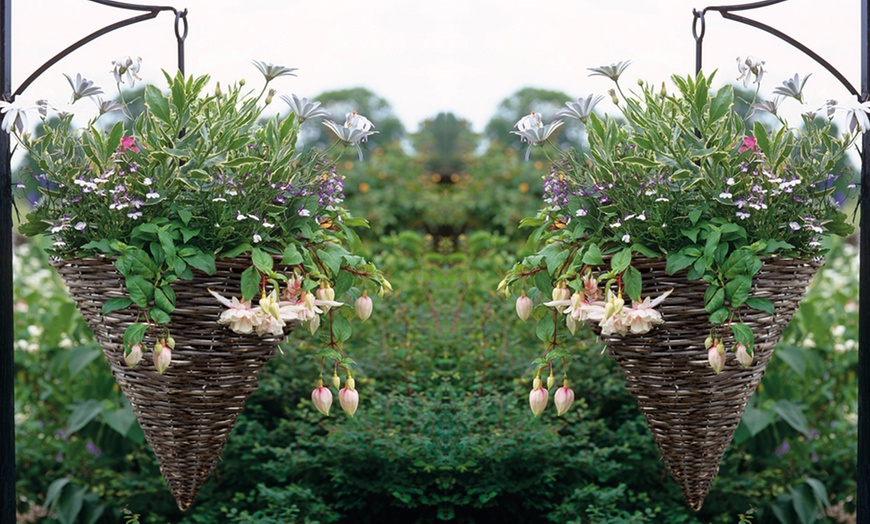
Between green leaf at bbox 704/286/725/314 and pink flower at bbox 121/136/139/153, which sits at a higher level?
pink flower at bbox 121/136/139/153

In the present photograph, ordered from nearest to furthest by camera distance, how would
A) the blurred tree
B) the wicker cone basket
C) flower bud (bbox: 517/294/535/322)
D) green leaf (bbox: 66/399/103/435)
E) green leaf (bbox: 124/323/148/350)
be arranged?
green leaf (bbox: 124/323/148/350) < the wicker cone basket < flower bud (bbox: 517/294/535/322) < green leaf (bbox: 66/399/103/435) < the blurred tree

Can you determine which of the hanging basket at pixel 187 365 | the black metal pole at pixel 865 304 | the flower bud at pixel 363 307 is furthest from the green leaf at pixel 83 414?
the black metal pole at pixel 865 304

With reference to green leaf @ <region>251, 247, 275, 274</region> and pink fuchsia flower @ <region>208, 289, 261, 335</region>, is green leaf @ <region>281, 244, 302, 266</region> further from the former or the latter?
pink fuchsia flower @ <region>208, 289, 261, 335</region>

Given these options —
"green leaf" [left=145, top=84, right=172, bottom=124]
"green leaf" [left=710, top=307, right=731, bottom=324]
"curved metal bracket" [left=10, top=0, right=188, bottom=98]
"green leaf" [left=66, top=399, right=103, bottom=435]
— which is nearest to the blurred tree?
"green leaf" [left=66, top=399, right=103, bottom=435]

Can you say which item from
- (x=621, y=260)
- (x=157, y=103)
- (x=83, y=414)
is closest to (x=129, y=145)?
(x=157, y=103)

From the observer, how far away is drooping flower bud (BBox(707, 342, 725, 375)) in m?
1.80

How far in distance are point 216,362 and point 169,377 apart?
0.38 ft

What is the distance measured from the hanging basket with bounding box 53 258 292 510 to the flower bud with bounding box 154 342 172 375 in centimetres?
8

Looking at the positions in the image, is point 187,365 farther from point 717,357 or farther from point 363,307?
point 717,357

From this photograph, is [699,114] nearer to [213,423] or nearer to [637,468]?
A: [213,423]

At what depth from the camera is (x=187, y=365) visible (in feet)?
6.25

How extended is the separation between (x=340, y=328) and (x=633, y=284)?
2.47ft

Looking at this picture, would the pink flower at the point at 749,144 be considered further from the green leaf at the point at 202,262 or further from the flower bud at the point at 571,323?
the green leaf at the point at 202,262

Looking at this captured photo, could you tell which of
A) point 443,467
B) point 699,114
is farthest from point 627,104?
point 443,467
